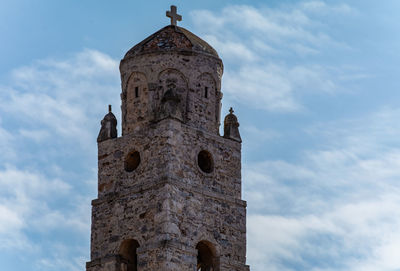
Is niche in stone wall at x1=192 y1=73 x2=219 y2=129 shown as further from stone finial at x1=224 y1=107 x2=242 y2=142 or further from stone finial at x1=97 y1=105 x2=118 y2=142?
stone finial at x1=97 y1=105 x2=118 y2=142

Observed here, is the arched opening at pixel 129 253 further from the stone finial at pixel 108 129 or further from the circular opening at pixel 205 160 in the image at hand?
the stone finial at pixel 108 129

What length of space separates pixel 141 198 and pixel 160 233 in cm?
165

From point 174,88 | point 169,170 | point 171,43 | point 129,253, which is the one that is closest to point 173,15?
point 171,43

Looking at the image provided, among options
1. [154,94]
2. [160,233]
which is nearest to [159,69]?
[154,94]

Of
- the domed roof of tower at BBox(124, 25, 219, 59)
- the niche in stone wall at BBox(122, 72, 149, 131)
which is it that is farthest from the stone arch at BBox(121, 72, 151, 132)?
the domed roof of tower at BBox(124, 25, 219, 59)

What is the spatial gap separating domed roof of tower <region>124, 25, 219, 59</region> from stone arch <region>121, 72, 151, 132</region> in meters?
0.93

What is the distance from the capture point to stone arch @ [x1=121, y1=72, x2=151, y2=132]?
40.7 meters

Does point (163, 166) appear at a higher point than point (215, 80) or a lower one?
lower

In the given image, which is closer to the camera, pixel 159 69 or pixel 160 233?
pixel 160 233

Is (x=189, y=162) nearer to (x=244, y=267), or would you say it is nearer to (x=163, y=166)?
(x=163, y=166)

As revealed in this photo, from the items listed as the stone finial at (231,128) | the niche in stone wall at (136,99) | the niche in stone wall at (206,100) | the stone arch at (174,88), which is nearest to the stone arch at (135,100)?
the niche in stone wall at (136,99)

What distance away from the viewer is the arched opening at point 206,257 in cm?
3966

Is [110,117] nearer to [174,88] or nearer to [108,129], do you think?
[108,129]

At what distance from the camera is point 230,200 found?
133ft
